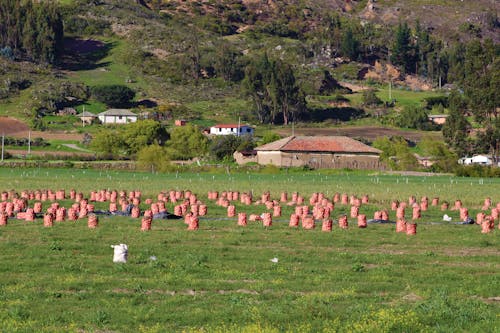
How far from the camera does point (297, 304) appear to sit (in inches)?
874

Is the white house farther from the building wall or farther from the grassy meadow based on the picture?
the grassy meadow

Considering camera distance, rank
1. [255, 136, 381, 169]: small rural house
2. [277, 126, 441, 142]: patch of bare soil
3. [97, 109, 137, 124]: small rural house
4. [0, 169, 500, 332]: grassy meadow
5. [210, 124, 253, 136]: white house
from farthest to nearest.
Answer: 1. [97, 109, 137, 124]: small rural house
2. [277, 126, 441, 142]: patch of bare soil
3. [210, 124, 253, 136]: white house
4. [255, 136, 381, 169]: small rural house
5. [0, 169, 500, 332]: grassy meadow

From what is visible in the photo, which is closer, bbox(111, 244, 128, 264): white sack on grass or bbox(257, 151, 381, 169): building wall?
bbox(111, 244, 128, 264): white sack on grass

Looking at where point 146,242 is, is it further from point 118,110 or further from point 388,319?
point 118,110

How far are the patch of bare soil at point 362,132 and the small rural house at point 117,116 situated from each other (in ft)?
91.5

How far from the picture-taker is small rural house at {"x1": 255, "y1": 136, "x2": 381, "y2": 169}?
13988 centimetres

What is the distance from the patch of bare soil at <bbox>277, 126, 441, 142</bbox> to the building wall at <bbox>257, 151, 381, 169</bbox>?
36563 mm

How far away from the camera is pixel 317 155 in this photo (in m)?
141

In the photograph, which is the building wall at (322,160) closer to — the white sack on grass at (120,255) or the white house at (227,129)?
the white house at (227,129)

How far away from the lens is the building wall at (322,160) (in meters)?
140

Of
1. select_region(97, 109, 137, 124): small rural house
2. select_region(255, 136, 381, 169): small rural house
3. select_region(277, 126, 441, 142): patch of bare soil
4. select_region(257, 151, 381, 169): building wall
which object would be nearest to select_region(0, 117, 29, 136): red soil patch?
select_region(97, 109, 137, 124): small rural house

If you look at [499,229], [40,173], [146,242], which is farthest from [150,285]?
[40,173]

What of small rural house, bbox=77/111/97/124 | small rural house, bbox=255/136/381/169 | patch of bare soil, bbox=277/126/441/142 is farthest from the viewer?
small rural house, bbox=77/111/97/124

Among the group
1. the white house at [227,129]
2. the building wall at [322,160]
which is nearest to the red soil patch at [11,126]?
the white house at [227,129]
